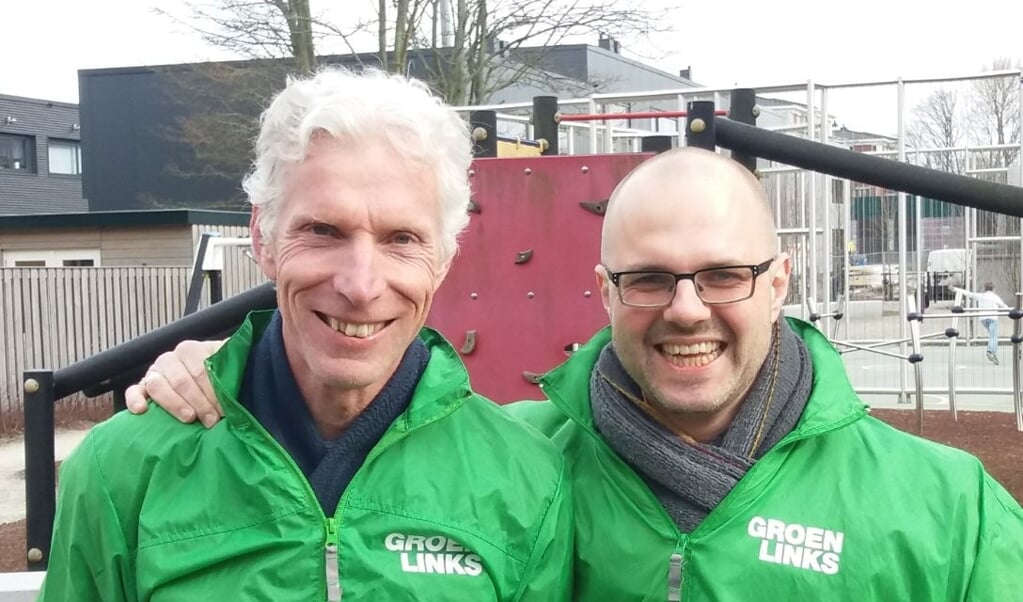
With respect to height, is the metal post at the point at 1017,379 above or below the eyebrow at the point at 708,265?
below

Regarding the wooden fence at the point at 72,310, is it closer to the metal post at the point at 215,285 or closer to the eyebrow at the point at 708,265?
the metal post at the point at 215,285

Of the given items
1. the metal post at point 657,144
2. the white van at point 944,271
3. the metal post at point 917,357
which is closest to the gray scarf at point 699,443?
the metal post at point 657,144

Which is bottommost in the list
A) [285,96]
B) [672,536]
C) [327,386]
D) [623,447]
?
[672,536]

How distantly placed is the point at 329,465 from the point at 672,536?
607mm

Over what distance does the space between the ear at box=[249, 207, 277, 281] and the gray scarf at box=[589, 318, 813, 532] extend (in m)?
0.65

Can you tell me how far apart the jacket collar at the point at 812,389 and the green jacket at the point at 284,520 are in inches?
9.8

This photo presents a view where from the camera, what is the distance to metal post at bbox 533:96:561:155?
14.5 feet

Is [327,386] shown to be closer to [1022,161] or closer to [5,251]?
[1022,161]

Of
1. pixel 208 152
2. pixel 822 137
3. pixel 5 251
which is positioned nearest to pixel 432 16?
pixel 208 152

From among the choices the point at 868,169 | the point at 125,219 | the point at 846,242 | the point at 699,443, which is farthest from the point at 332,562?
the point at 125,219

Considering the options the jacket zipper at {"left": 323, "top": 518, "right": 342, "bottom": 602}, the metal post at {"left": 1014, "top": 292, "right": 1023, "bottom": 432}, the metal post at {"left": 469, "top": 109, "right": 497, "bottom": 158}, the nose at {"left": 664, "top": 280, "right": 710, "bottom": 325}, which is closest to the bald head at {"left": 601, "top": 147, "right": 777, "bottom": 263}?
the nose at {"left": 664, "top": 280, "right": 710, "bottom": 325}

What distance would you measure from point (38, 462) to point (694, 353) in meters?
1.60

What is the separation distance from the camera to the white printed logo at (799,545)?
5.94 ft

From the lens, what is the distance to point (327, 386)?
1.87 meters
